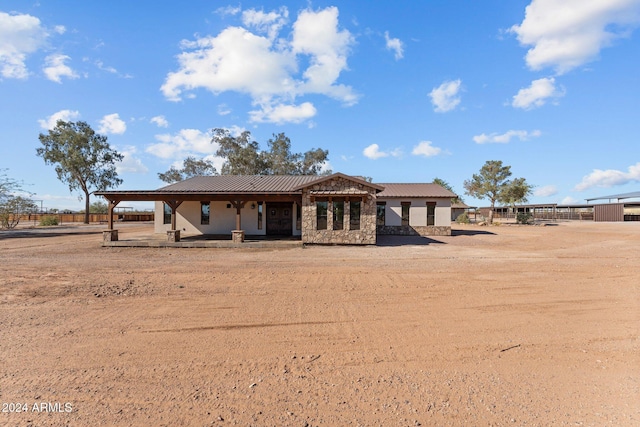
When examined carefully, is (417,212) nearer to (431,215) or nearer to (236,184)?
(431,215)

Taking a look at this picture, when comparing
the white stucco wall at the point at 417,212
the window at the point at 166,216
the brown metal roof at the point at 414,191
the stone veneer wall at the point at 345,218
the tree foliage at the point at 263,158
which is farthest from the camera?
the tree foliage at the point at 263,158

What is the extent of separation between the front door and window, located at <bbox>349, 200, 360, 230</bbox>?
16.6ft

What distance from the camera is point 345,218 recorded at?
52.6ft

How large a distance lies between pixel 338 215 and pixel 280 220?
17.0 feet

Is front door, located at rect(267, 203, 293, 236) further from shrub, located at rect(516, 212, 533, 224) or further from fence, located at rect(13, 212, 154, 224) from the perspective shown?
shrub, located at rect(516, 212, 533, 224)

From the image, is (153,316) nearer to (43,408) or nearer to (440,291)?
(43,408)

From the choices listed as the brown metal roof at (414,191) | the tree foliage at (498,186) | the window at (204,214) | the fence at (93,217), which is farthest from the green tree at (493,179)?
the fence at (93,217)

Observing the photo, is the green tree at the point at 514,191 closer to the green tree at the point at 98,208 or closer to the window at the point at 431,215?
the window at the point at 431,215

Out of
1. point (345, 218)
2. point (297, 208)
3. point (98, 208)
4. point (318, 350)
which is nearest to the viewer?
point (318, 350)

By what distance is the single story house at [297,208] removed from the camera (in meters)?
15.9

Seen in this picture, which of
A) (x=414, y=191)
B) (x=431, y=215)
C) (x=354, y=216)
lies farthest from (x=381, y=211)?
(x=354, y=216)

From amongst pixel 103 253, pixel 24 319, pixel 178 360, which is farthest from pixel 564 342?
pixel 103 253

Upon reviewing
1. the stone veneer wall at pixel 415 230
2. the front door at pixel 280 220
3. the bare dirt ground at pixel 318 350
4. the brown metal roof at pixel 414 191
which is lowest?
the bare dirt ground at pixel 318 350

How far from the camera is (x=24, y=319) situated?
514 centimetres
